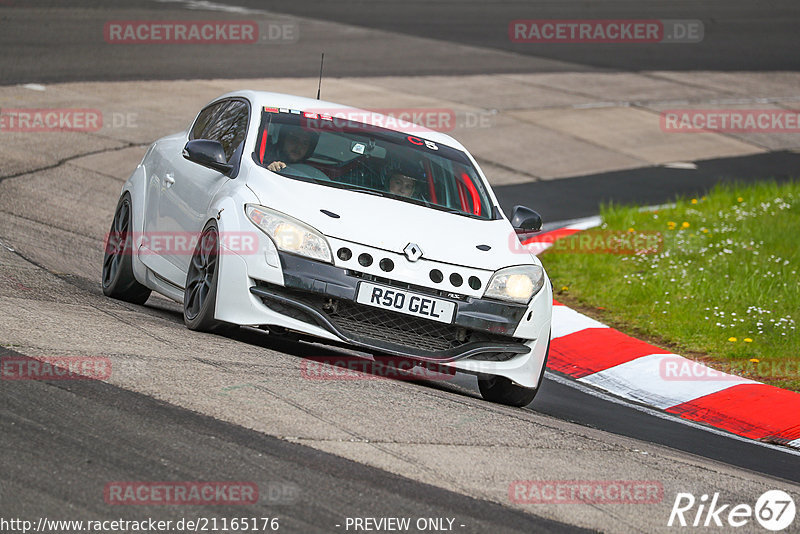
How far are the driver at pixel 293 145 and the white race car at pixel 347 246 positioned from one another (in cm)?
1

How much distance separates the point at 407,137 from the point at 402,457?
11.7ft

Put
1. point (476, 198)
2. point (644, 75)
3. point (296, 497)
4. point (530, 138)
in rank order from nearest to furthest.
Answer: point (296, 497) < point (476, 198) < point (530, 138) < point (644, 75)

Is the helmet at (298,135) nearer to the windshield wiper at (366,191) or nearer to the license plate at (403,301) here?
the windshield wiper at (366,191)

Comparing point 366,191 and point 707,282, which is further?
point 707,282

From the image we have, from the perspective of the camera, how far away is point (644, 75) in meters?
24.7

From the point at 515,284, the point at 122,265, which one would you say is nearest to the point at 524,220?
the point at 515,284

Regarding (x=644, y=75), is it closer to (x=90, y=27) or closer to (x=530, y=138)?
(x=530, y=138)

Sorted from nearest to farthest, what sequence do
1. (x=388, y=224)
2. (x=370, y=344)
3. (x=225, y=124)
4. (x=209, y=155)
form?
(x=370, y=344) → (x=388, y=224) → (x=209, y=155) → (x=225, y=124)

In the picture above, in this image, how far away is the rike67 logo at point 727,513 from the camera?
5301 mm

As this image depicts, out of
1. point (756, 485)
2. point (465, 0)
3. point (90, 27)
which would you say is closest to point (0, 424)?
point (756, 485)

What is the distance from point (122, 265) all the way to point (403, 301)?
2.64 m

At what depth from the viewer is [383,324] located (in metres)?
6.91

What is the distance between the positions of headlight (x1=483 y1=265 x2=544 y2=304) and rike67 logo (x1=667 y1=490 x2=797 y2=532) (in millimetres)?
1886

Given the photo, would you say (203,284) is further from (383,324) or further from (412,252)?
(412,252)
